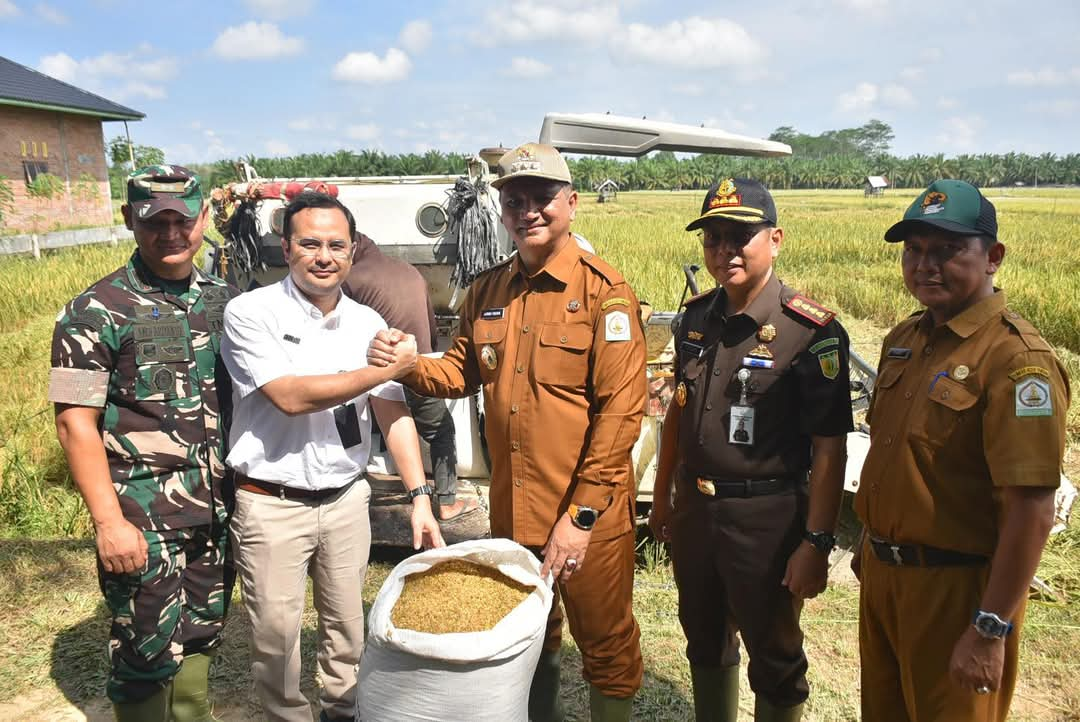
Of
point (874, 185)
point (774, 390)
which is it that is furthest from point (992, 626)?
point (874, 185)

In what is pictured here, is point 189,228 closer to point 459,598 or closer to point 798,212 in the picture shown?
point 459,598

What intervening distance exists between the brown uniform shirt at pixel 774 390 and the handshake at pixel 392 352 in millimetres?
929

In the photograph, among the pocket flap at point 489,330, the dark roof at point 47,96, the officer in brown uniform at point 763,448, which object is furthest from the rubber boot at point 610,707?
the dark roof at point 47,96

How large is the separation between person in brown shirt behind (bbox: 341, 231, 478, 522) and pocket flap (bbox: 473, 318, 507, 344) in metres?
0.89

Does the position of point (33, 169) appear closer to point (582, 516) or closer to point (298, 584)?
point (298, 584)

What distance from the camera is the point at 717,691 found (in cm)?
259

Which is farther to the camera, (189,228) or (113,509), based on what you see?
(189,228)

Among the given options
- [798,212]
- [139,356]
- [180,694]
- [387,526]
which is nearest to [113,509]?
[139,356]

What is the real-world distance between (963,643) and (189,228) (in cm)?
250

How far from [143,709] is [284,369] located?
1.22 m

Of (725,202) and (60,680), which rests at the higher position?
(725,202)

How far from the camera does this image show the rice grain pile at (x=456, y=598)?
1.96m

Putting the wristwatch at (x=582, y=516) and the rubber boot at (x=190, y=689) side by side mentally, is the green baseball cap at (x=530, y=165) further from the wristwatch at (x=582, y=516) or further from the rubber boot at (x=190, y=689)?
the rubber boot at (x=190, y=689)

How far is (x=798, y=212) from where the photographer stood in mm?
31125
